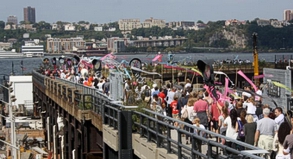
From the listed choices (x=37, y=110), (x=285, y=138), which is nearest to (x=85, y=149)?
(x=285, y=138)

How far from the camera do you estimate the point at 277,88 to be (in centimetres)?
1875

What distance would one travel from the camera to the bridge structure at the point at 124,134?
13.1 meters

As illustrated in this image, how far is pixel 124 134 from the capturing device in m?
19.0

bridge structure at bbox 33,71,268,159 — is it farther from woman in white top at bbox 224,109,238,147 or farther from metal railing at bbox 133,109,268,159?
woman in white top at bbox 224,109,238,147

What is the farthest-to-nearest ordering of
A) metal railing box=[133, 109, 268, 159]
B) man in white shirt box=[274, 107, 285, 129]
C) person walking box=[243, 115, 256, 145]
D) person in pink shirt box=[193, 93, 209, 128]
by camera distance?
person in pink shirt box=[193, 93, 209, 128], man in white shirt box=[274, 107, 285, 129], person walking box=[243, 115, 256, 145], metal railing box=[133, 109, 268, 159]

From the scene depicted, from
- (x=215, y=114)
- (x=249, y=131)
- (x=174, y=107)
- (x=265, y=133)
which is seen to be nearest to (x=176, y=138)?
(x=215, y=114)

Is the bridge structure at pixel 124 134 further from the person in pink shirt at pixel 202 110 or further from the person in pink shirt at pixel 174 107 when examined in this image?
the person in pink shirt at pixel 174 107

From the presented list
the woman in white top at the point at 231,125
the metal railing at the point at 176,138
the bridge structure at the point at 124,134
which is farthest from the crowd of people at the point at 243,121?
the bridge structure at the point at 124,134

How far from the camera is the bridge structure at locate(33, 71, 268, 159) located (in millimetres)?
13141

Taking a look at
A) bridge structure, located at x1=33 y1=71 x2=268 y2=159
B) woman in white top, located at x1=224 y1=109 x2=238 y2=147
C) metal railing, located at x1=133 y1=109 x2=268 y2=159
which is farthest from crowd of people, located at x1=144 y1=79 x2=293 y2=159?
bridge structure, located at x1=33 y1=71 x2=268 y2=159

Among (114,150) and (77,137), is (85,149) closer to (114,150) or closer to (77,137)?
(77,137)

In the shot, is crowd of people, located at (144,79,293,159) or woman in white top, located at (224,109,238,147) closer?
crowd of people, located at (144,79,293,159)

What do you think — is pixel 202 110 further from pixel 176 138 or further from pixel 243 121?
pixel 243 121

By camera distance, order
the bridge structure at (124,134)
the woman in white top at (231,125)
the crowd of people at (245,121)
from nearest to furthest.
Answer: the bridge structure at (124,134) < the crowd of people at (245,121) < the woman in white top at (231,125)
